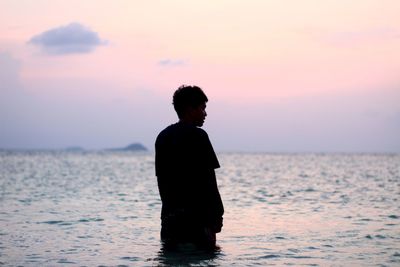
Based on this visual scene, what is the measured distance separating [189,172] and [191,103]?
2.66 feet

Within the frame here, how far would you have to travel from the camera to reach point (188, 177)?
258 inches

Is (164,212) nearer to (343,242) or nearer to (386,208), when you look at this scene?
(343,242)

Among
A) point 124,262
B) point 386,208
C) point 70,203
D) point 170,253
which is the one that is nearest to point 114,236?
point 124,262

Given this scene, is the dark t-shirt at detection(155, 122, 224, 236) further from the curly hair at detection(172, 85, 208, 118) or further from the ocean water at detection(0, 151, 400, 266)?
the ocean water at detection(0, 151, 400, 266)

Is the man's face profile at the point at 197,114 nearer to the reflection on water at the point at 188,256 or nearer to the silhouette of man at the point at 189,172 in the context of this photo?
the silhouette of man at the point at 189,172

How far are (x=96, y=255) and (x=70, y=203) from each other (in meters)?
10.8

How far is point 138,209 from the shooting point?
1706 centimetres

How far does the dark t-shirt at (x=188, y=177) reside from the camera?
642cm

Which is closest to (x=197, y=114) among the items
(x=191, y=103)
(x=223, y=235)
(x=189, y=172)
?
(x=191, y=103)

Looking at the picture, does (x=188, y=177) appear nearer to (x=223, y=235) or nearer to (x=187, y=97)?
(x=187, y=97)

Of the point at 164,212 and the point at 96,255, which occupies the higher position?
the point at 164,212

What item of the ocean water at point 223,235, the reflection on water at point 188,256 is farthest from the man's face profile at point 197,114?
the ocean water at point 223,235

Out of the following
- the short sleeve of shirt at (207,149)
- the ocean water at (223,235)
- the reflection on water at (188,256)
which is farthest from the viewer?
the ocean water at (223,235)

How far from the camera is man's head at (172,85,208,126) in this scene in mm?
6461
